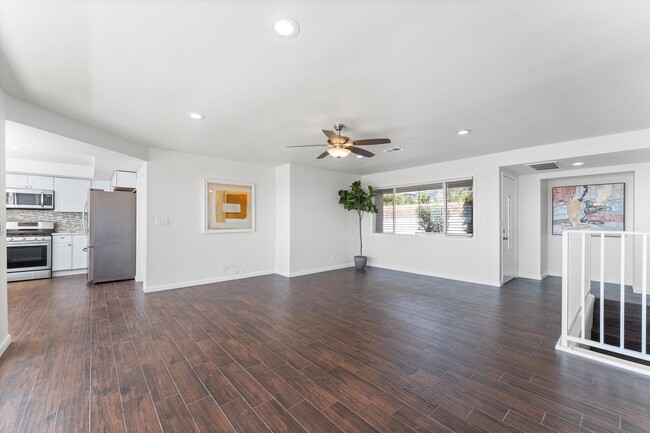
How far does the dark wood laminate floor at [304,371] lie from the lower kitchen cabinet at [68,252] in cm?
233

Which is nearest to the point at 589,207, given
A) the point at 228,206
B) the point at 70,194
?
the point at 228,206

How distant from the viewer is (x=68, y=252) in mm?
6133

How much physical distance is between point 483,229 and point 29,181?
9.59 meters

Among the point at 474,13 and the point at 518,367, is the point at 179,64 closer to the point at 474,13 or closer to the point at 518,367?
the point at 474,13

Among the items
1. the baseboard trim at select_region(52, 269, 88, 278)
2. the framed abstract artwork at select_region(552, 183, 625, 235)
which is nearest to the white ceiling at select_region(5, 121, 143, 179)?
the baseboard trim at select_region(52, 269, 88, 278)

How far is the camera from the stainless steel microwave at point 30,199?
5.70m

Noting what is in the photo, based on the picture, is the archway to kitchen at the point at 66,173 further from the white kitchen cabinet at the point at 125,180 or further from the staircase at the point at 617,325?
the staircase at the point at 617,325

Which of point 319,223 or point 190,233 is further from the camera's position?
point 319,223

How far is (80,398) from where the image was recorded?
1.93 m

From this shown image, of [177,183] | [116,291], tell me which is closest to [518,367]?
[177,183]

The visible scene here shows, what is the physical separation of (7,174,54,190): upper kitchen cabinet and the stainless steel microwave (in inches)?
4.2

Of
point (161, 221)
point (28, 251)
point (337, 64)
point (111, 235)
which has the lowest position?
point (28, 251)

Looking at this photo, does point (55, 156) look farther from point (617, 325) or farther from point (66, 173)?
point (617, 325)

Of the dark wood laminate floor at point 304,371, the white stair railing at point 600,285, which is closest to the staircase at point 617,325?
the white stair railing at point 600,285
